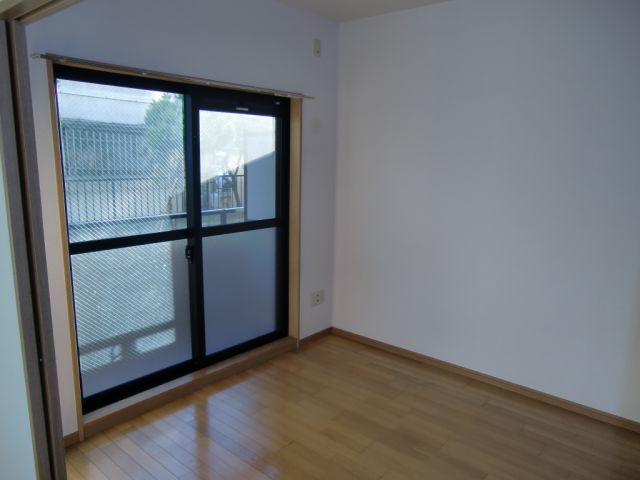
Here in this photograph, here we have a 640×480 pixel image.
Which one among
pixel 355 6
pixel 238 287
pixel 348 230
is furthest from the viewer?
pixel 348 230

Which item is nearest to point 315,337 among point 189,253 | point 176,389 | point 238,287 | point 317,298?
point 317,298

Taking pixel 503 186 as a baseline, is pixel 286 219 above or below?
below

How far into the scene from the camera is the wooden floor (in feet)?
7.98

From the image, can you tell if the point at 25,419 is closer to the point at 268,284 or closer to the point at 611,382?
the point at 268,284

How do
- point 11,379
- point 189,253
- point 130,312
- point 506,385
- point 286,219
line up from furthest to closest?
point 286,219, point 506,385, point 189,253, point 130,312, point 11,379

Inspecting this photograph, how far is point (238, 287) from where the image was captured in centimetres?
356

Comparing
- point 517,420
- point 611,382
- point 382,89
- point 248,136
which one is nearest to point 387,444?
point 517,420

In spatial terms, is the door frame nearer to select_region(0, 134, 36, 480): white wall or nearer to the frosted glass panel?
the frosted glass panel

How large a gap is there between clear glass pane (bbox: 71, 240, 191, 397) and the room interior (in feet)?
0.05

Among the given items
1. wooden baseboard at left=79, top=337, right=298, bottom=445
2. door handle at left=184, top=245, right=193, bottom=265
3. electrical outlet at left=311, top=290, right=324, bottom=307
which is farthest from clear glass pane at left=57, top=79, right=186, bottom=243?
electrical outlet at left=311, top=290, right=324, bottom=307

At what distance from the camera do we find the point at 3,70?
1354 mm

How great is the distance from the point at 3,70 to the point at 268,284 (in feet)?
8.77

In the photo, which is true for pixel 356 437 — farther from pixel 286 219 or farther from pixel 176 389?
pixel 286 219

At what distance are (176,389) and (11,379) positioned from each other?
1.61 meters
